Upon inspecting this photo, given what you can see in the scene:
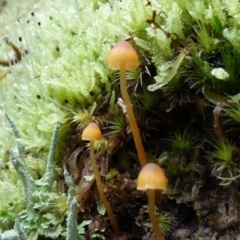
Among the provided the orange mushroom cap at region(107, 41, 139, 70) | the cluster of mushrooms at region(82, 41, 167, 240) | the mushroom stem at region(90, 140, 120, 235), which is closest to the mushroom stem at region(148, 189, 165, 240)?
the cluster of mushrooms at region(82, 41, 167, 240)

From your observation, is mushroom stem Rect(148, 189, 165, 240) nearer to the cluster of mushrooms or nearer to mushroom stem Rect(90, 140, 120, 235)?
the cluster of mushrooms

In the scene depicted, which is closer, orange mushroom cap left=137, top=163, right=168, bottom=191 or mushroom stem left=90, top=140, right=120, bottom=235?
orange mushroom cap left=137, top=163, right=168, bottom=191

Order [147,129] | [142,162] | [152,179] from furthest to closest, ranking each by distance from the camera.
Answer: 1. [147,129]
2. [142,162]
3. [152,179]

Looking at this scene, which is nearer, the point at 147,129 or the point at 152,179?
the point at 152,179

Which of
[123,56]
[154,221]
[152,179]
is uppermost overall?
[123,56]

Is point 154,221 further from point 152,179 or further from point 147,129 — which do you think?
point 147,129

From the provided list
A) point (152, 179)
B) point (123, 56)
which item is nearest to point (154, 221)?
point (152, 179)

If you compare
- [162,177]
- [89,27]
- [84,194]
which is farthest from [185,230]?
[89,27]

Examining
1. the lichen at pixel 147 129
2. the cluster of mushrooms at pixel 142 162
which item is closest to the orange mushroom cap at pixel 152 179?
the cluster of mushrooms at pixel 142 162

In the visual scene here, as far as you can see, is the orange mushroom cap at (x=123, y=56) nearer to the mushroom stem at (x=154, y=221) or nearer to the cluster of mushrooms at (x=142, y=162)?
the cluster of mushrooms at (x=142, y=162)

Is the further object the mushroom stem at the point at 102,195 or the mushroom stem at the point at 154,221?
the mushroom stem at the point at 102,195

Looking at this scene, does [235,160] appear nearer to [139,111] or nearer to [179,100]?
[179,100]
